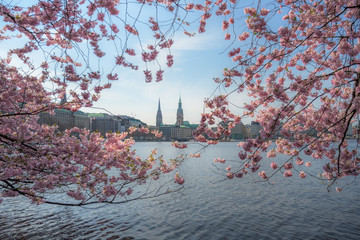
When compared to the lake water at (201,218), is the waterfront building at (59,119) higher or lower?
higher

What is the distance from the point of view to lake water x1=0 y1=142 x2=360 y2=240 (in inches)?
380

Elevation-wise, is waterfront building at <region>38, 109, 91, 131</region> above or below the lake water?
above

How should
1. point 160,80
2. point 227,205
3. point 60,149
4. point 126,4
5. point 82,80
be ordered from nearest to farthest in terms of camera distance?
point 126,4, point 60,149, point 82,80, point 160,80, point 227,205

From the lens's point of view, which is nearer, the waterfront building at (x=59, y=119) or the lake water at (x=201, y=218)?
the waterfront building at (x=59, y=119)

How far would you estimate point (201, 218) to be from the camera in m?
11.5

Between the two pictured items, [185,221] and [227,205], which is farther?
[227,205]

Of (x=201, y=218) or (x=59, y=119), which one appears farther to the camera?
(x=59, y=119)

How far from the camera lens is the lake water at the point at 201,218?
9.66 meters

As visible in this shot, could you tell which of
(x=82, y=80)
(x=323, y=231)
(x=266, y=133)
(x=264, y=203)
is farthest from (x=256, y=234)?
(x=82, y=80)

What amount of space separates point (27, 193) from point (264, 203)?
39.2 ft

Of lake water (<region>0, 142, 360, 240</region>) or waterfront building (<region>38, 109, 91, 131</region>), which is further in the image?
lake water (<region>0, 142, 360, 240</region>)

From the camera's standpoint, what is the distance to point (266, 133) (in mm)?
5602

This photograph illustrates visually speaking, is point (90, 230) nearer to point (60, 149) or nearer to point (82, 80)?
point (60, 149)

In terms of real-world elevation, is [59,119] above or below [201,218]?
above
